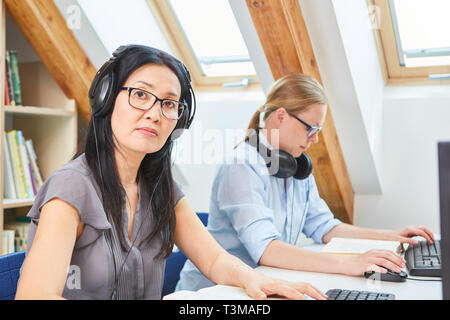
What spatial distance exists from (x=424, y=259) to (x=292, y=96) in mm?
690

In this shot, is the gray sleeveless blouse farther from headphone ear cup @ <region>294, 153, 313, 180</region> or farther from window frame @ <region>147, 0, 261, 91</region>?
window frame @ <region>147, 0, 261, 91</region>

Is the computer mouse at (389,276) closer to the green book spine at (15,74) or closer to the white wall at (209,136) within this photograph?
the white wall at (209,136)

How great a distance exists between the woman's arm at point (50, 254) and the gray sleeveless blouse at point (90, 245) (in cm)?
3

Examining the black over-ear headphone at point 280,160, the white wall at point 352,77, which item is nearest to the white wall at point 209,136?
the white wall at point 352,77

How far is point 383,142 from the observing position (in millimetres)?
2439

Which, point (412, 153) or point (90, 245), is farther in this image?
point (412, 153)

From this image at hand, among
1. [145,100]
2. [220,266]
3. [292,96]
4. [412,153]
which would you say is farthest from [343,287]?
[412,153]

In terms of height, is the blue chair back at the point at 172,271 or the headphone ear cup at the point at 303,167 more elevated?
the headphone ear cup at the point at 303,167

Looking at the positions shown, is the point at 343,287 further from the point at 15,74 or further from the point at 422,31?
the point at 15,74

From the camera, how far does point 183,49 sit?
266 cm

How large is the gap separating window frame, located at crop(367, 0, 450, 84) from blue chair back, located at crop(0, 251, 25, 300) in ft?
6.16

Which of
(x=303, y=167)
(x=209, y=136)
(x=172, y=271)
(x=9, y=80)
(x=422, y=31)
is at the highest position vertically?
(x=422, y=31)

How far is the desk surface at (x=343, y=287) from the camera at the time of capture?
107 cm
